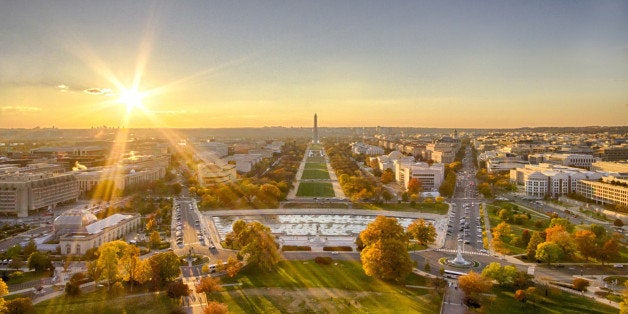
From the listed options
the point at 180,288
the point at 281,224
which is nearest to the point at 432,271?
the point at 180,288

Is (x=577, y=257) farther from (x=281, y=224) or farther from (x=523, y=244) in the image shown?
(x=281, y=224)

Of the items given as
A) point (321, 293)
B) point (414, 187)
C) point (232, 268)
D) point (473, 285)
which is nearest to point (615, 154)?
point (414, 187)

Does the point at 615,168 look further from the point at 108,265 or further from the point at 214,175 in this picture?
the point at 108,265

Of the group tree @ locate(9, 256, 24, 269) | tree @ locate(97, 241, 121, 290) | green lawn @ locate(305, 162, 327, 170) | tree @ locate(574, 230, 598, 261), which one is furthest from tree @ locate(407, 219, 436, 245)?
green lawn @ locate(305, 162, 327, 170)

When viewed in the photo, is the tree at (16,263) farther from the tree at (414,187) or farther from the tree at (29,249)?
the tree at (414,187)

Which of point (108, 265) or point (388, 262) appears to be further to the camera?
point (388, 262)

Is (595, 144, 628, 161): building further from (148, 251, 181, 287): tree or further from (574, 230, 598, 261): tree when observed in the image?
(148, 251, 181, 287): tree
